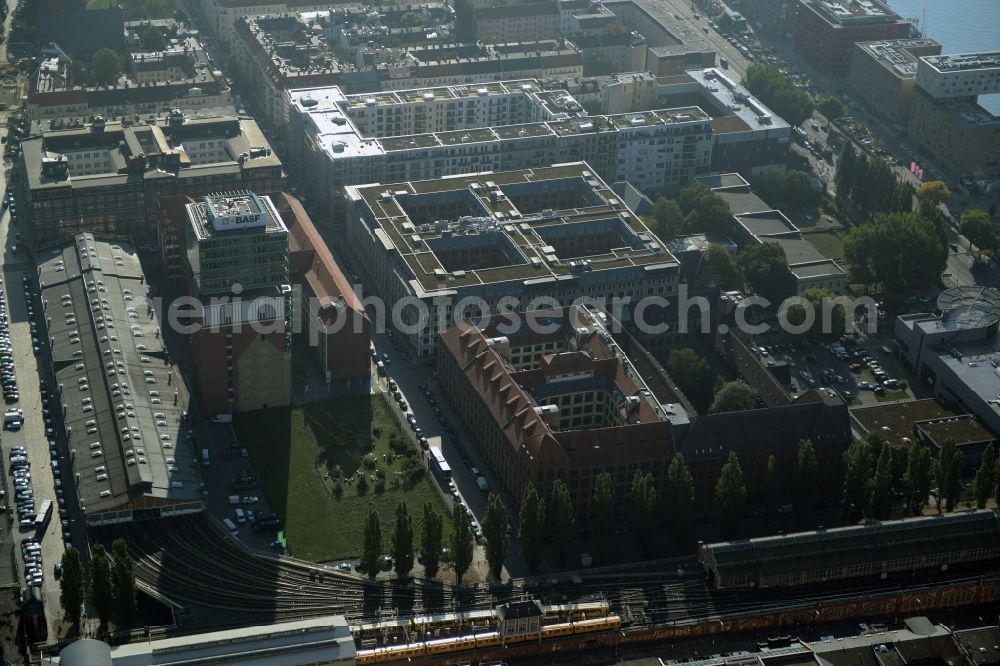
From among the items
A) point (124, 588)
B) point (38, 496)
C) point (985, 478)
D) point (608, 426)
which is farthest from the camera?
point (608, 426)

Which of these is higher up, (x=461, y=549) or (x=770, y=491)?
(x=461, y=549)

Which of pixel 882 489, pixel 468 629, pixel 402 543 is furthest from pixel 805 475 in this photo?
pixel 402 543

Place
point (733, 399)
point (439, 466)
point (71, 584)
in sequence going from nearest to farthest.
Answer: point (71, 584) < point (439, 466) < point (733, 399)

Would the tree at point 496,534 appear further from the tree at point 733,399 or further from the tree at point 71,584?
the tree at point 71,584

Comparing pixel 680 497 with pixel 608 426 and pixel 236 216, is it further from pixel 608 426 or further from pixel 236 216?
pixel 236 216

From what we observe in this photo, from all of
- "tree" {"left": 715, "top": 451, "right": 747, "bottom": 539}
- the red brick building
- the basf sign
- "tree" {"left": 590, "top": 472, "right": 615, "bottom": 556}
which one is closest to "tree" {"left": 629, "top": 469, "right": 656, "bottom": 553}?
"tree" {"left": 590, "top": 472, "right": 615, "bottom": 556}
